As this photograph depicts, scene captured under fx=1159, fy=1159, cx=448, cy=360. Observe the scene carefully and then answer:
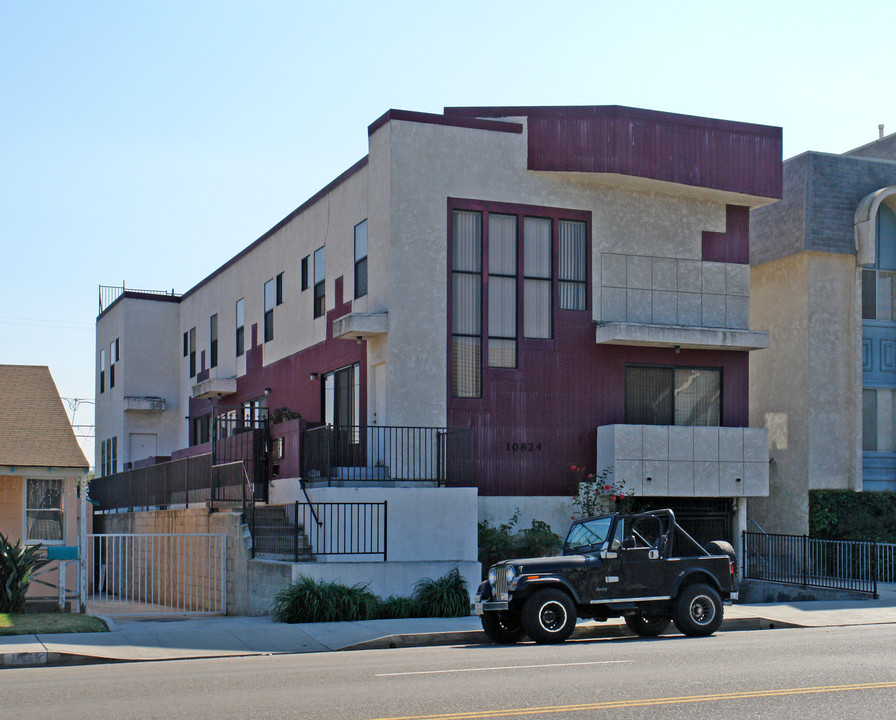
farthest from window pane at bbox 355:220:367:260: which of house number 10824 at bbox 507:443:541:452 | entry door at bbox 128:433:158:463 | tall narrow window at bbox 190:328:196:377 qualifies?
entry door at bbox 128:433:158:463

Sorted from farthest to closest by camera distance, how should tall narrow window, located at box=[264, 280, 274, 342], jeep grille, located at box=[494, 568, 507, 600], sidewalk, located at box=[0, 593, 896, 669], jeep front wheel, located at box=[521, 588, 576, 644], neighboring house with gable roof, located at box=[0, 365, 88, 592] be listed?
1. tall narrow window, located at box=[264, 280, 274, 342]
2. neighboring house with gable roof, located at box=[0, 365, 88, 592]
3. jeep grille, located at box=[494, 568, 507, 600]
4. jeep front wheel, located at box=[521, 588, 576, 644]
5. sidewalk, located at box=[0, 593, 896, 669]

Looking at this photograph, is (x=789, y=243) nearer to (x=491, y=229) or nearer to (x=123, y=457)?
(x=491, y=229)

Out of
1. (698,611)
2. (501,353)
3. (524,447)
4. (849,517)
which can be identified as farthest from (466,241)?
(849,517)

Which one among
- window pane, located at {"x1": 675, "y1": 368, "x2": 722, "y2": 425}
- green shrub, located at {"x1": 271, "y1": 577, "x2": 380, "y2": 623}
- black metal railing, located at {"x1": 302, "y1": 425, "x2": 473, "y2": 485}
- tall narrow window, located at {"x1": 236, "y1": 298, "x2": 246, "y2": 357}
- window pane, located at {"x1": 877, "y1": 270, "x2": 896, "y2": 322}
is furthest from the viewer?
tall narrow window, located at {"x1": 236, "y1": 298, "x2": 246, "y2": 357}

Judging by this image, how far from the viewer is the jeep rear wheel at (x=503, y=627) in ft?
54.2

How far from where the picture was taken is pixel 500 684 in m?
11.3

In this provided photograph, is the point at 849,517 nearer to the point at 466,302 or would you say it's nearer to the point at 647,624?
the point at 466,302

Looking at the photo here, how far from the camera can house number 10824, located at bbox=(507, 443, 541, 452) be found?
82.6ft

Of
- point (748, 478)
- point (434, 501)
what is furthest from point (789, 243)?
point (434, 501)

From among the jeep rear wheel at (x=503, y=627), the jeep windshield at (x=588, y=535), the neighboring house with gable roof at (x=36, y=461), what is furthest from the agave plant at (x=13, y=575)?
the jeep windshield at (x=588, y=535)

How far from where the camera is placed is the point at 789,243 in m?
29.9

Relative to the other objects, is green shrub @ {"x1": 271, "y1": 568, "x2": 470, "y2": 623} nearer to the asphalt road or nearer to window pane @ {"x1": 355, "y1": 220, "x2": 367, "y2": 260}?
the asphalt road

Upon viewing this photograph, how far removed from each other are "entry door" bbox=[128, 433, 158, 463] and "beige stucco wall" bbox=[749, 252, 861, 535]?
22.5 metres

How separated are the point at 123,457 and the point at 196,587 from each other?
17343 millimetres
